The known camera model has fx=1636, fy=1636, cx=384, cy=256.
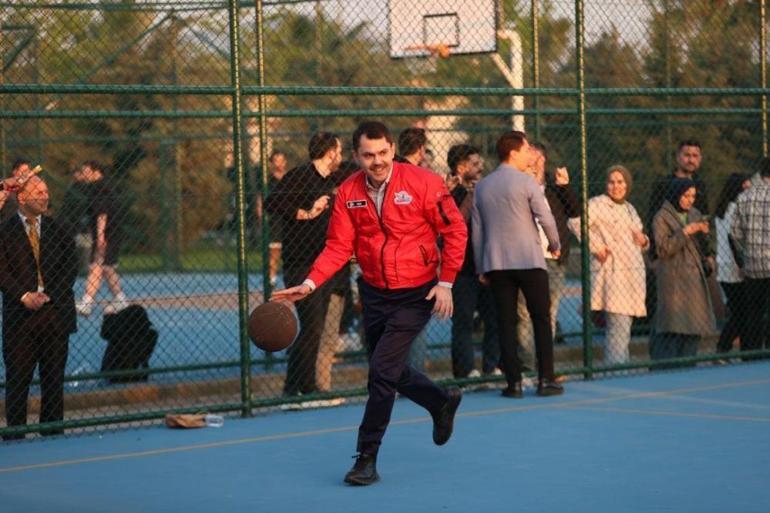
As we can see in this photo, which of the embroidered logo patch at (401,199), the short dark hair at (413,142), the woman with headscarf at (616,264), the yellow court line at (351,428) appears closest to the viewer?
the embroidered logo patch at (401,199)

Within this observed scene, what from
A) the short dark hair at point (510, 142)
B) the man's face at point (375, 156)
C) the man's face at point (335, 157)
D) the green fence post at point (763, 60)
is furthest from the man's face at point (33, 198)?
the green fence post at point (763, 60)

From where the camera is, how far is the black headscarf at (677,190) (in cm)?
1420

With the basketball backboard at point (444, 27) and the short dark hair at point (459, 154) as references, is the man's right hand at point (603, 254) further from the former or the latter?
the basketball backboard at point (444, 27)

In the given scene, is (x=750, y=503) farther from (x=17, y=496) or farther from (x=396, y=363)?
(x=17, y=496)

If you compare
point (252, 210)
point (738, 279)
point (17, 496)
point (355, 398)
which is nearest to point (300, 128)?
point (252, 210)

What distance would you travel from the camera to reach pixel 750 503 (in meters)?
8.05

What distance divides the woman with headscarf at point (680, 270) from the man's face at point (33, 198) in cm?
558

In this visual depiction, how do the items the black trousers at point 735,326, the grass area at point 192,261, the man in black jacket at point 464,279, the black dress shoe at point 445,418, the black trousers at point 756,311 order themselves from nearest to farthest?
1. the black dress shoe at point 445,418
2. the man in black jacket at point 464,279
3. the black trousers at point 756,311
4. the black trousers at point 735,326
5. the grass area at point 192,261

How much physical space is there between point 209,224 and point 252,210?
4354 millimetres

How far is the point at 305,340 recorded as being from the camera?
1239cm

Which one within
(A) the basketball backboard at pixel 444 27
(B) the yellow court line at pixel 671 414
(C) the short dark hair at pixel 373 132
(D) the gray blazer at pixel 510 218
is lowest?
(B) the yellow court line at pixel 671 414

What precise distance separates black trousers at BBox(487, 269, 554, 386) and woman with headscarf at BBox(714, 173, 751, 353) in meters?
3.10

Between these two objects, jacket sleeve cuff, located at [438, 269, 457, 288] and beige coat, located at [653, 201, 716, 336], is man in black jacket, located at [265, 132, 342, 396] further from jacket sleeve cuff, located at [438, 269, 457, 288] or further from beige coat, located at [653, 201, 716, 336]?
jacket sleeve cuff, located at [438, 269, 457, 288]

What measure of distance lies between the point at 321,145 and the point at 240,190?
3.31 ft
